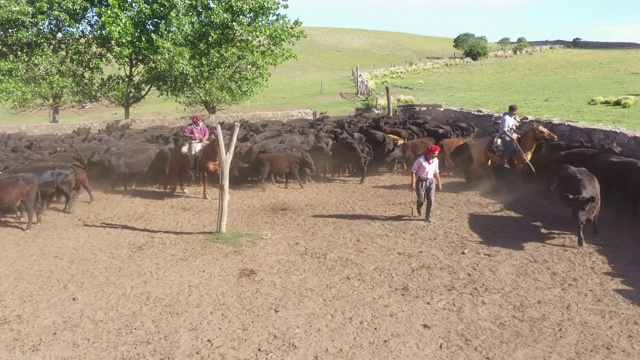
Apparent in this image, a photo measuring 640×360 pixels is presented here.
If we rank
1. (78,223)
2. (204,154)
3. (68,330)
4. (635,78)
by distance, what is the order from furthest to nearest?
(635,78) < (204,154) < (78,223) < (68,330)

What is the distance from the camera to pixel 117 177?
15078 millimetres

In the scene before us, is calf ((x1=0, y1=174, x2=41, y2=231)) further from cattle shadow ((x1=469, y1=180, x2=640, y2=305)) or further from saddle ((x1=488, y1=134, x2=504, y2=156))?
saddle ((x1=488, y1=134, x2=504, y2=156))

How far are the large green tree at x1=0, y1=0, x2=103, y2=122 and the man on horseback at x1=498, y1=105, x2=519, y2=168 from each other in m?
18.4

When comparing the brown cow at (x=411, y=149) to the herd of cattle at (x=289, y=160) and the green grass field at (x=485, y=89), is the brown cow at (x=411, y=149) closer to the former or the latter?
the herd of cattle at (x=289, y=160)

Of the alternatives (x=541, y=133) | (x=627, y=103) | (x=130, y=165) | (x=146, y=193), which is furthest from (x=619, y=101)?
(x=130, y=165)

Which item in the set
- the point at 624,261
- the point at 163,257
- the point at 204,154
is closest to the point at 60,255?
the point at 163,257

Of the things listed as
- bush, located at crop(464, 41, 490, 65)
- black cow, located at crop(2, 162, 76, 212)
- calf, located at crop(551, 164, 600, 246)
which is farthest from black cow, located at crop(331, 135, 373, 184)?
bush, located at crop(464, 41, 490, 65)

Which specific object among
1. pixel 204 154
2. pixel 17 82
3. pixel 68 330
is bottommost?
pixel 68 330

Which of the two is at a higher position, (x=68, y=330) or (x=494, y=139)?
(x=494, y=139)

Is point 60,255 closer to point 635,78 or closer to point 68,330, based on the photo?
point 68,330

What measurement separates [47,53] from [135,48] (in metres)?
3.58

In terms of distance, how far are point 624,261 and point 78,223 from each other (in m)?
11.0

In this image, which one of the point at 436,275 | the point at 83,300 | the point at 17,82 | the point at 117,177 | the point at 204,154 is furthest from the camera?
the point at 17,82

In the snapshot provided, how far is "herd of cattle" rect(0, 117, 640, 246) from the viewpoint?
11.3 metres
